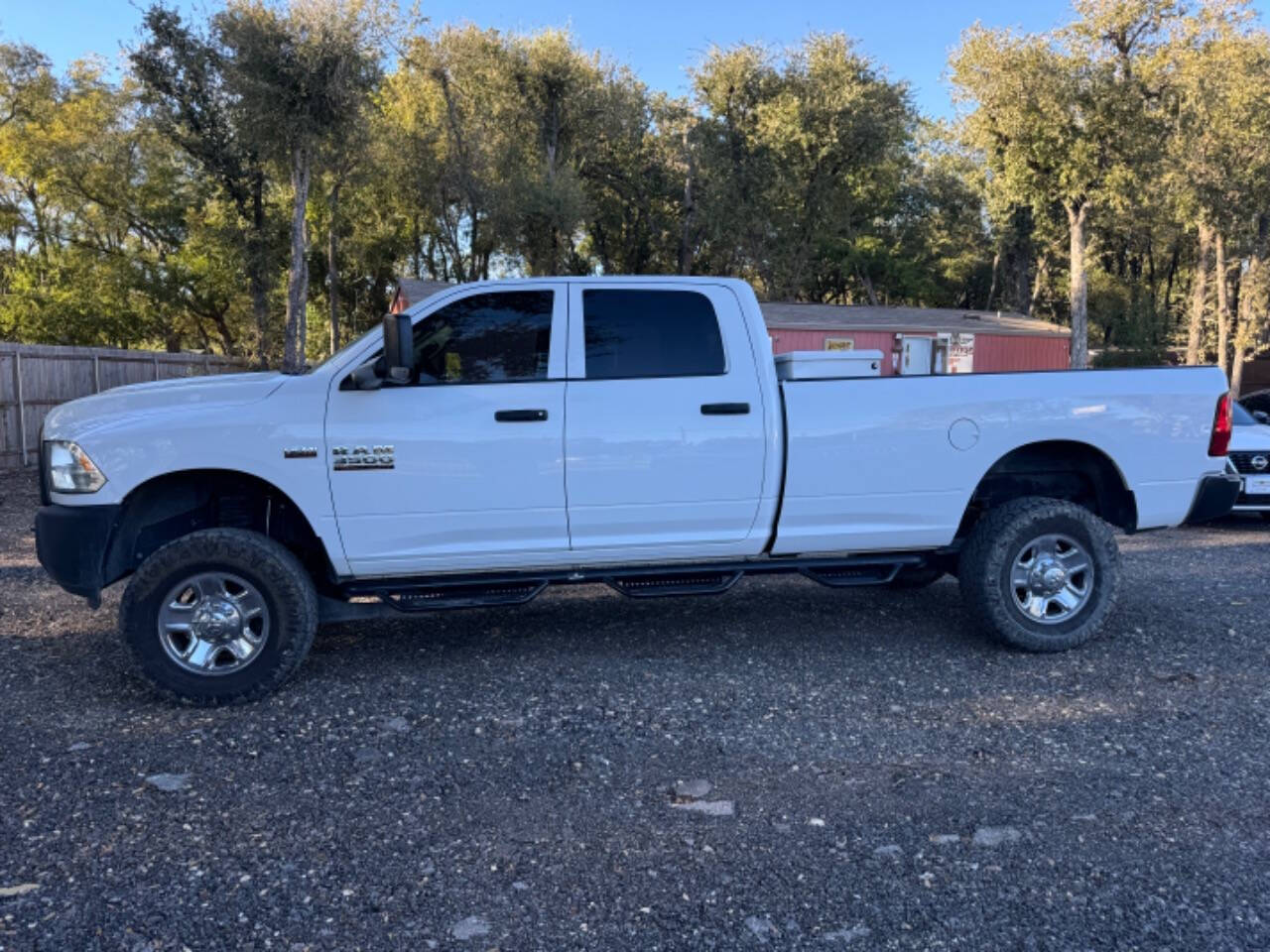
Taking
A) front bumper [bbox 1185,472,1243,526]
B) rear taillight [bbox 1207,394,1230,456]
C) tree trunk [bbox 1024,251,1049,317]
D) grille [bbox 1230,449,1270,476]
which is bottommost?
grille [bbox 1230,449,1270,476]

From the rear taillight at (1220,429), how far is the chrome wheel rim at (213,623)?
5354 mm

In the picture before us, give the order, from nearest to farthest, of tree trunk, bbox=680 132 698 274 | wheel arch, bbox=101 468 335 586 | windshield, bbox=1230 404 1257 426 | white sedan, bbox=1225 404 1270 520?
1. wheel arch, bbox=101 468 335 586
2. white sedan, bbox=1225 404 1270 520
3. windshield, bbox=1230 404 1257 426
4. tree trunk, bbox=680 132 698 274

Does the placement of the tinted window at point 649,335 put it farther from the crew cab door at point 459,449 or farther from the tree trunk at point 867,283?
the tree trunk at point 867,283

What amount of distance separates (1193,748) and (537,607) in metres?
3.97

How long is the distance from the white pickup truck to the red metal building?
67.5ft

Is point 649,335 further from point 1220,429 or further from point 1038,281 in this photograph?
point 1038,281

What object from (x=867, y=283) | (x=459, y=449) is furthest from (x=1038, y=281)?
(x=459, y=449)

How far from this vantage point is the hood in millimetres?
4414

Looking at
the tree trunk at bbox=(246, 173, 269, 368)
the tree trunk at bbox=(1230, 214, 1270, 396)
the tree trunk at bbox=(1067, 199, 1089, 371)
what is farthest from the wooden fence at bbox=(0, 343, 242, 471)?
the tree trunk at bbox=(1230, 214, 1270, 396)

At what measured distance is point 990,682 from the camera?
187 inches

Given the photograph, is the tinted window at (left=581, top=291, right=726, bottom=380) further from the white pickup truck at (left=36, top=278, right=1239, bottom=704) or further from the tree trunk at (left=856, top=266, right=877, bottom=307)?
the tree trunk at (left=856, top=266, right=877, bottom=307)

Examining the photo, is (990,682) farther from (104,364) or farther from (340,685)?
(104,364)

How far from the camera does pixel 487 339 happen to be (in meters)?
4.82

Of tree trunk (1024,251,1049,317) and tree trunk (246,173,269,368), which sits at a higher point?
tree trunk (1024,251,1049,317)
